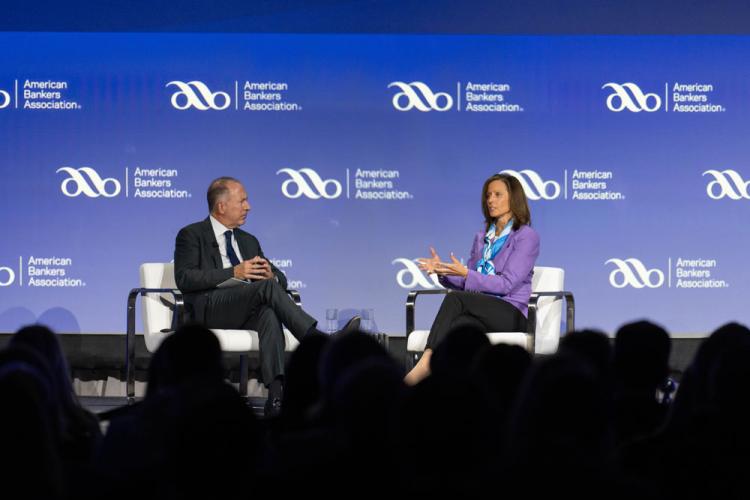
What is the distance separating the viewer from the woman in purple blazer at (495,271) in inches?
225

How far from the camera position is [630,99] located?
7.25 meters

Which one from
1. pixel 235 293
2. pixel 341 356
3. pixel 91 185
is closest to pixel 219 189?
pixel 235 293

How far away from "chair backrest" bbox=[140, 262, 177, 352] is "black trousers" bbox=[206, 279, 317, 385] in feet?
1.19

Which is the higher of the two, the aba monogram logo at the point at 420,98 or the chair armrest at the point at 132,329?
the aba monogram logo at the point at 420,98

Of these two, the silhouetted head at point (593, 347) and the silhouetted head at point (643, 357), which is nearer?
the silhouetted head at point (593, 347)

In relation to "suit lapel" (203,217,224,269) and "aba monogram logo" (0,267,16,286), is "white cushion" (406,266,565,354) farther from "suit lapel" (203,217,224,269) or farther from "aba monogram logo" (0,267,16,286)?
"aba monogram logo" (0,267,16,286)

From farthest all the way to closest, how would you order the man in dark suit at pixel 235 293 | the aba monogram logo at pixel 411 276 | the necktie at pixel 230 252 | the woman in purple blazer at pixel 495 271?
the aba monogram logo at pixel 411 276 → the necktie at pixel 230 252 → the woman in purple blazer at pixel 495 271 → the man in dark suit at pixel 235 293

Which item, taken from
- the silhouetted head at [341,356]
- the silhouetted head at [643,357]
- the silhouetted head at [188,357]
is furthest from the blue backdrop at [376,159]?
the silhouetted head at [341,356]

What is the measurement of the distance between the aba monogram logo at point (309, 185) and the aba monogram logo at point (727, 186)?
2555mm

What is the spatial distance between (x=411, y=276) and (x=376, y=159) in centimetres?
83

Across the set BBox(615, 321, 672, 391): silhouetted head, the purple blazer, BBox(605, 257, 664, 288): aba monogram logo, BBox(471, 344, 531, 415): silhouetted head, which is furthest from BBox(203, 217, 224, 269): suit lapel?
BBox(471, 344, 531, 415): silhouetted head

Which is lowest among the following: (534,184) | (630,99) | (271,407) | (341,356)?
(271,407)

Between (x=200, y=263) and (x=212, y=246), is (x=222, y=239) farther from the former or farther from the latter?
(x=200, y=263)

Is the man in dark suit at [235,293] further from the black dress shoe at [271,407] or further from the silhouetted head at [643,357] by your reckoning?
the silhouetted head at [643,357]
